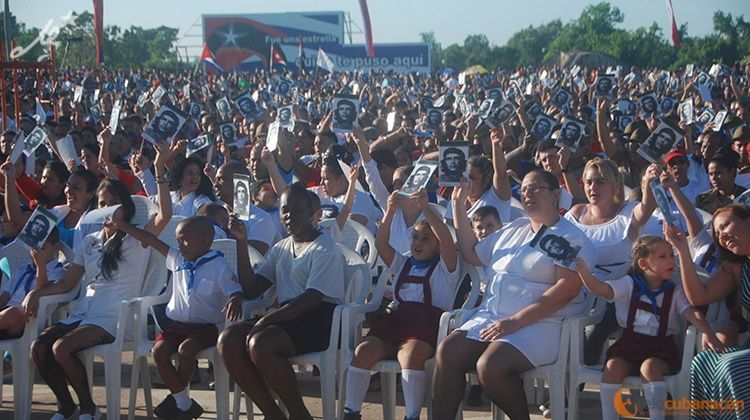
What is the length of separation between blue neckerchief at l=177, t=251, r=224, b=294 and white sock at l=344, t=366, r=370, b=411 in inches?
43.3

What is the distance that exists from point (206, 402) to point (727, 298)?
10.7 feet

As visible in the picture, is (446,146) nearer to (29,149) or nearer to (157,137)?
(157,137)

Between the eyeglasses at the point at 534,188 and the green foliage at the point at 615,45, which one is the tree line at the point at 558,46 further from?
the eyeglasses at the point at 534,188

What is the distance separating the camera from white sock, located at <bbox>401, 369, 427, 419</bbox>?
5207 millimetres

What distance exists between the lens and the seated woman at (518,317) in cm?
497

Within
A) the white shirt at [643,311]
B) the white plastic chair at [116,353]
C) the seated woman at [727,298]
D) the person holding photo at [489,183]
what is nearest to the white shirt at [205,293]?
the white plastic chair at [116,353]

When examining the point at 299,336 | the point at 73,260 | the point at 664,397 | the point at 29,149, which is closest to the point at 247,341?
the point at 299,336

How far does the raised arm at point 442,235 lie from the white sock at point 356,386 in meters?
0.77

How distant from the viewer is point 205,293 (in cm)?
583

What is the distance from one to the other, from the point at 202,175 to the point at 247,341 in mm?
2498

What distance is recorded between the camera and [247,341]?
5512mm

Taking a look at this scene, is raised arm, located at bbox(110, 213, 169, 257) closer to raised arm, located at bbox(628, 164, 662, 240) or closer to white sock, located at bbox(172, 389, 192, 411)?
white sock, located at bbox(172, 389, 192, 411)

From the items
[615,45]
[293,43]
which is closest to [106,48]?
[293,43]

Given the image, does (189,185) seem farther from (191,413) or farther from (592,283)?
(592,283)
